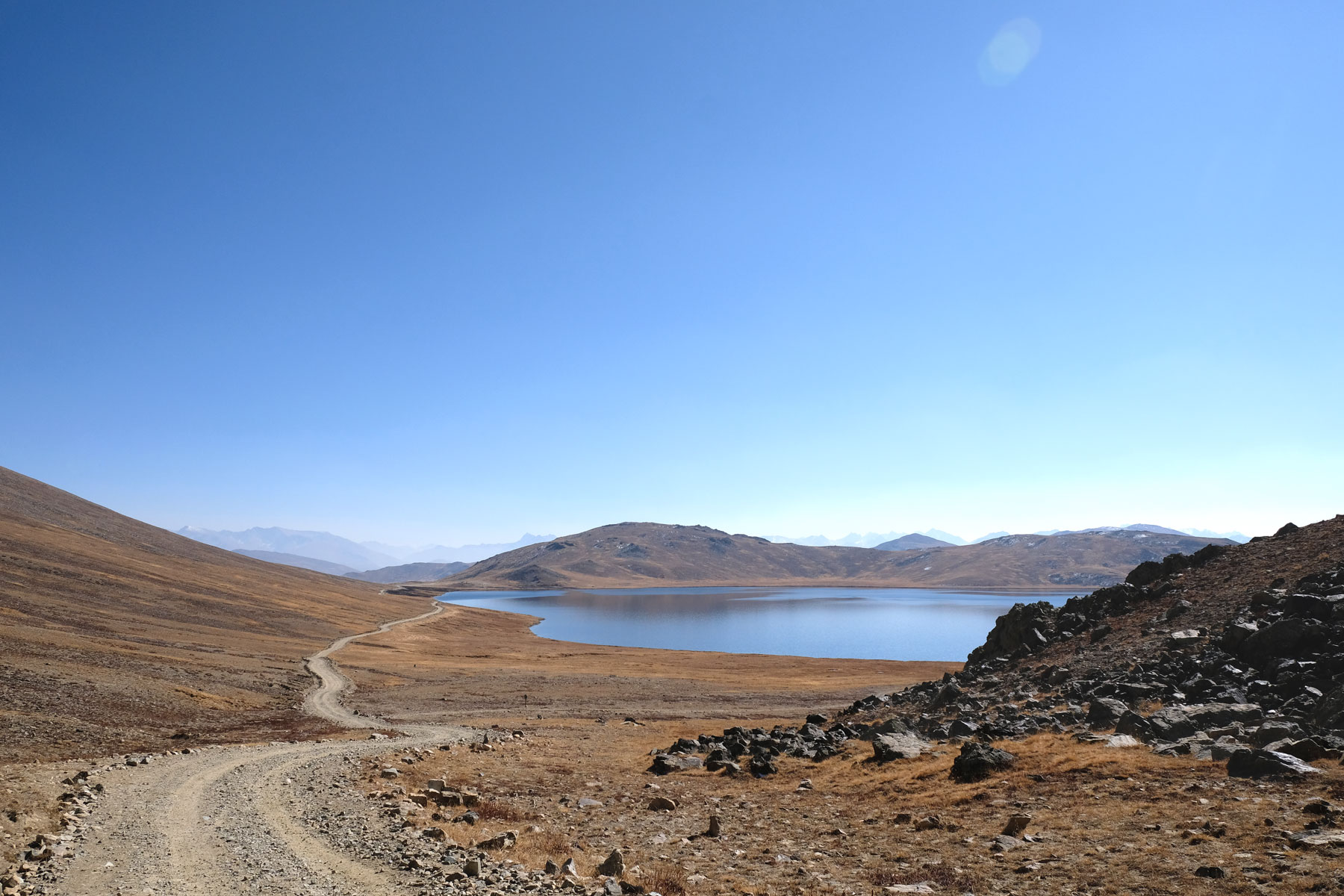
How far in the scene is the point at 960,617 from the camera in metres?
184

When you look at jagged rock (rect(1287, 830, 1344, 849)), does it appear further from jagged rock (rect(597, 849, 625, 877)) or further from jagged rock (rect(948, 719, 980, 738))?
jagged rock (rect(948, 719, 980, 738))

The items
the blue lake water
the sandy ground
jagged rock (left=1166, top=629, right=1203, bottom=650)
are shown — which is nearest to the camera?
jagged rock (left=1166, top=629, right=1203, bottom=650)

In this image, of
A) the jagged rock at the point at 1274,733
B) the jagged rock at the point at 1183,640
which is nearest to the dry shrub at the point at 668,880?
the jagged rock at the point at 1274,733

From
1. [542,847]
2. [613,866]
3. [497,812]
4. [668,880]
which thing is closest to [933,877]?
[668,880]

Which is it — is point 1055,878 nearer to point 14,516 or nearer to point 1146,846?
point 1146,846

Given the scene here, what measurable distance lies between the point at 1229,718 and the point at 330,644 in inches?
3796

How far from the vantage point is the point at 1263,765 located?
1738cm

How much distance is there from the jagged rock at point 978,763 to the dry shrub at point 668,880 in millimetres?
10987

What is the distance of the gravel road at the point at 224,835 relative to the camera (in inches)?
553

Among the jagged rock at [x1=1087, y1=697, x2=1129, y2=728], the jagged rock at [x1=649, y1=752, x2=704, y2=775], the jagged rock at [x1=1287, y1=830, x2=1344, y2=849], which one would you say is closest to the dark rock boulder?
the jagged rock at [x1=1087, y1=697, x2=1129, y2=728]

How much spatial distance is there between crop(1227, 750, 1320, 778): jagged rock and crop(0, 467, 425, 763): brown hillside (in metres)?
39.9

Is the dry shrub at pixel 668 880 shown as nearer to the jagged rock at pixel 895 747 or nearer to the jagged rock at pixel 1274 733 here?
the jagged rock at pixel 895 747

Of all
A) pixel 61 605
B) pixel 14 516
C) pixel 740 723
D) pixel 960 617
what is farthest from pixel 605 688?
pixel 960 617

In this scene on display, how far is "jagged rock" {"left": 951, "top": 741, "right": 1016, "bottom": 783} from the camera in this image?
21922mm
